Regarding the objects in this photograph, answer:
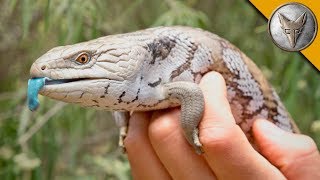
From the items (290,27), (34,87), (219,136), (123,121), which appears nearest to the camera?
(34,87)

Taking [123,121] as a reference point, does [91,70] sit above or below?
above

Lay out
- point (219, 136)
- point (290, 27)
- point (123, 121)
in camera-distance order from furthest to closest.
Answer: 1. point (290, 27)
2. point (123, 121)
3. point (219, 136)

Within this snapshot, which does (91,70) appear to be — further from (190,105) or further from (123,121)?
(123,121)

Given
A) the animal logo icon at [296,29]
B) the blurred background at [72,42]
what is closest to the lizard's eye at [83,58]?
the animal logo icon at [296,29]

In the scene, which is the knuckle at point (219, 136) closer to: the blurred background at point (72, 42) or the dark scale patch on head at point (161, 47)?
the dark scale patch on head at point (161, 47)

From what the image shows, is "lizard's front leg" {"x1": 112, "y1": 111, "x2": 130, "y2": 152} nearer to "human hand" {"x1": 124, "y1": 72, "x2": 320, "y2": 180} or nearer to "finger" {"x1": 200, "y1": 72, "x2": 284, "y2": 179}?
"human hand" {"x1": 124, "y1": 72, "x2": 320, "y2": 180}

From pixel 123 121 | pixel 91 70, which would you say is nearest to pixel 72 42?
pixel 123 121
